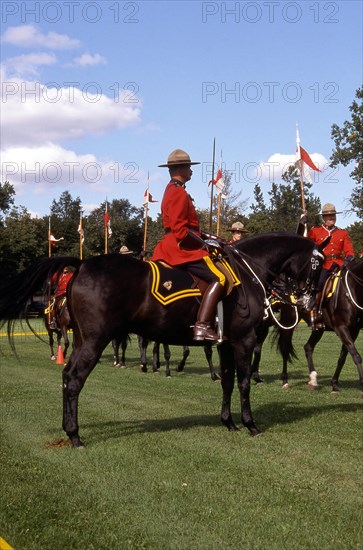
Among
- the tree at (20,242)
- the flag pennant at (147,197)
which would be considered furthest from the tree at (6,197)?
the flag pennant at (147,197)

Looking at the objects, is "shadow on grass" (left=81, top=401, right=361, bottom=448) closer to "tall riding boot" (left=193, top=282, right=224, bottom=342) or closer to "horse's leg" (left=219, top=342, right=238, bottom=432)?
"horse's leg" (left=219, top=342, right=238, bottom=432)

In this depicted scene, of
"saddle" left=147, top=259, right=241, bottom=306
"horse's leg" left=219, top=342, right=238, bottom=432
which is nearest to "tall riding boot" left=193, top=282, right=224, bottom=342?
"saddle" left=147, top=259, right=241, bottom=306

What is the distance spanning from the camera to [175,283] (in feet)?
30.1

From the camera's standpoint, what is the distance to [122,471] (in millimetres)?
7422

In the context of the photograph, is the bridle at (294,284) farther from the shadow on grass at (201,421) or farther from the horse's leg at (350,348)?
the horse's leg at (350,348)

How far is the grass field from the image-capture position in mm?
5531

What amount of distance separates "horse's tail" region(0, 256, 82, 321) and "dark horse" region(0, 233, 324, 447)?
0.01m

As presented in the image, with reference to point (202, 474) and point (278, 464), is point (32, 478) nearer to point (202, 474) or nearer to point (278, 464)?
point (202, 474)

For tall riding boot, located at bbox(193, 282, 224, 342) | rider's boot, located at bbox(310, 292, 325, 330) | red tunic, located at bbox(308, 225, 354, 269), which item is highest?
red tunic, located at bbox(308, 225, 354, 269)

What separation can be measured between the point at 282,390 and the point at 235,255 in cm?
492

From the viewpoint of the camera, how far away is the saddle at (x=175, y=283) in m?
9.09

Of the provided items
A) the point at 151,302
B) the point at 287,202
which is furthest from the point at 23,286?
the point at 287,202

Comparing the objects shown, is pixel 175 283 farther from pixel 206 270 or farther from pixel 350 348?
pixel 350 348

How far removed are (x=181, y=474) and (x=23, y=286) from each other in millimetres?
3447
